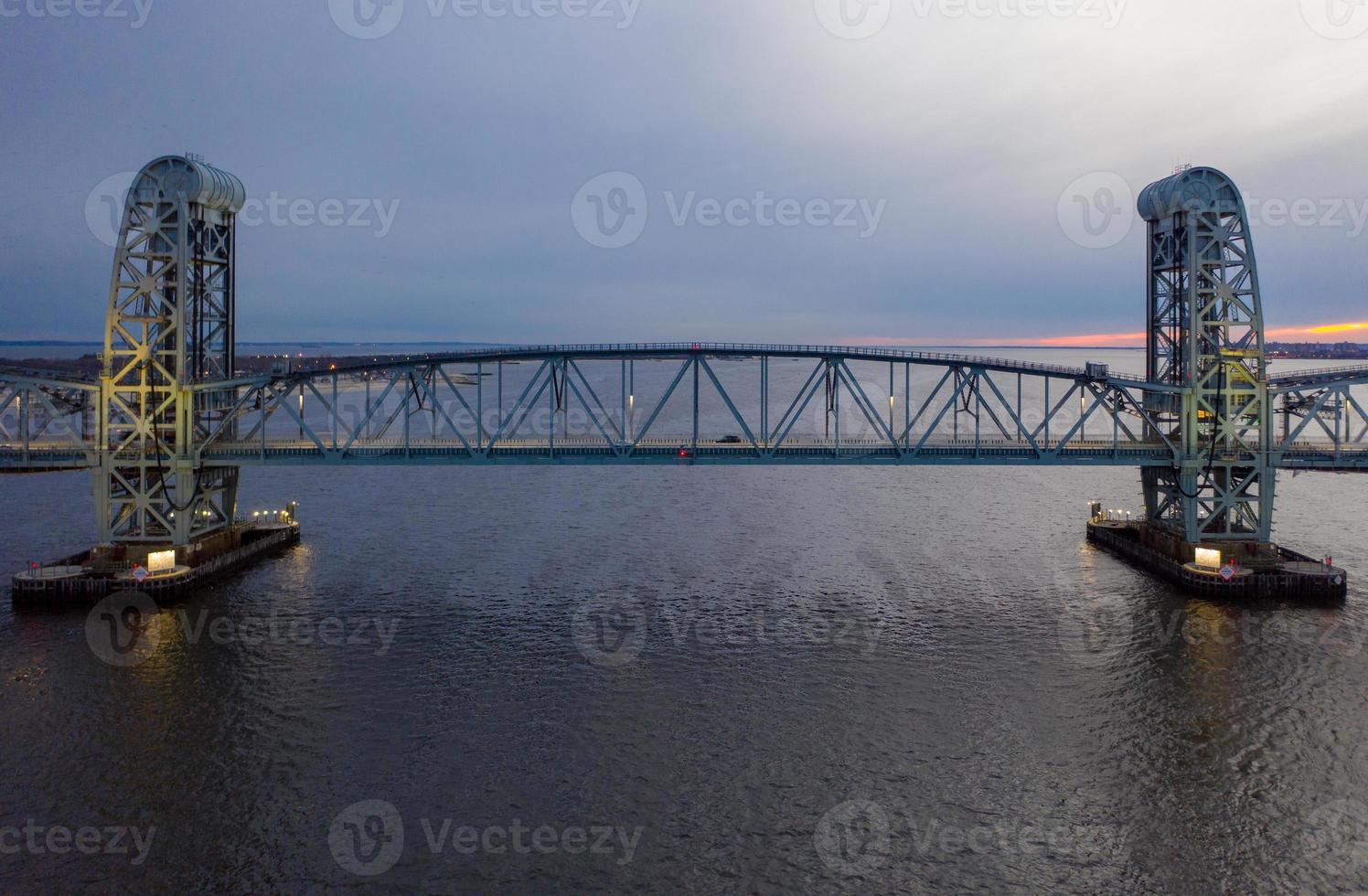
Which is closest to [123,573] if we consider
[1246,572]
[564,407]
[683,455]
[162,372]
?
[162,372]

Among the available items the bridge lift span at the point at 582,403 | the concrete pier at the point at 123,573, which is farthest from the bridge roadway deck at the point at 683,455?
the concrete pier at the point at 123,573

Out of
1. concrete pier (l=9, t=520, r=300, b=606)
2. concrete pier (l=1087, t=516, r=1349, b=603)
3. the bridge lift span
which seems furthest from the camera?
the bridge lift span

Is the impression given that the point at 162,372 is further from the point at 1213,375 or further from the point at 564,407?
the point at 1213,375

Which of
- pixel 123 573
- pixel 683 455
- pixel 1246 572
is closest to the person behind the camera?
pixel 123 573

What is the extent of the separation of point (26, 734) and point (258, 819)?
10.3 meters

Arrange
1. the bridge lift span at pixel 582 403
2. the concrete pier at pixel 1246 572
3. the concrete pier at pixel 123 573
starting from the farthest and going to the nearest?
1. the bridge lift span at pixel 582 403
2. the concrete pier at pixel 1246 572
3. the concrete pier at pixel 123 573

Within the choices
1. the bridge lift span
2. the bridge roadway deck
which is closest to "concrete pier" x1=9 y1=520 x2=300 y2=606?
the bridge lift span

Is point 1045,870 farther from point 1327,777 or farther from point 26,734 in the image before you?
point 26,734

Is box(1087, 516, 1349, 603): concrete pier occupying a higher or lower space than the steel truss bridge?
lower

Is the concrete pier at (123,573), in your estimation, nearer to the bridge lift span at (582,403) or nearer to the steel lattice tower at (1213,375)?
the bridge lift span at (582,403)

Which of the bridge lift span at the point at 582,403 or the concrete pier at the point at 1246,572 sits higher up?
the bridge lift span at the point at 582,403

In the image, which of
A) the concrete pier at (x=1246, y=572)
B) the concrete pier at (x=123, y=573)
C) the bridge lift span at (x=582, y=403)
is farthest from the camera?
the bridge lift span at (x=582, y=403)

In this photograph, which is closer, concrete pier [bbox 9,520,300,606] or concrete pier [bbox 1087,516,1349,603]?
concrete pier [bbox 9,520,300,606]

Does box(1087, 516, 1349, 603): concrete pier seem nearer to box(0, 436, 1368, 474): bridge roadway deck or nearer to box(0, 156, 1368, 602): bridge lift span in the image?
box(0, 156, 1368, 602): bridge lift span
